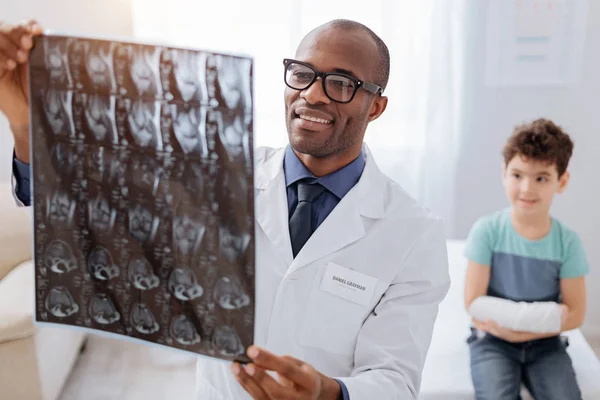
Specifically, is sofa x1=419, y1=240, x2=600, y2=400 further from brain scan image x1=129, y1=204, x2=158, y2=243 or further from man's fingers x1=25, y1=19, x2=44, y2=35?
man's fingers x1=25, y1=19, x2=44, y2=35

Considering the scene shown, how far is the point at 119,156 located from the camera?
90 centimetres

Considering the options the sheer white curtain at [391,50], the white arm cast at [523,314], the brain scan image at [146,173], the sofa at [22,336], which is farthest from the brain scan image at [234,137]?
the sheer white curtain at [391,50]

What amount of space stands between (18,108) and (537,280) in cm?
148

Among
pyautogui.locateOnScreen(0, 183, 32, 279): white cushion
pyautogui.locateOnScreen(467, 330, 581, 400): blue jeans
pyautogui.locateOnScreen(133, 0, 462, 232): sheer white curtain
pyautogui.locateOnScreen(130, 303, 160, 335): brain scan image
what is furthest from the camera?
pyautogui.locateOnScreen(133, 0, 462, 232): sheer white curtain

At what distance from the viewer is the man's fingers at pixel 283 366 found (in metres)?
0.87

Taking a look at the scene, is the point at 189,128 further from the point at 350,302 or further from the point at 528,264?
the point at 528,264

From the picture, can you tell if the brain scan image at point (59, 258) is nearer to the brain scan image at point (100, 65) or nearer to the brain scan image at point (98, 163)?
the brain scan image at point (98, 163)

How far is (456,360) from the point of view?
6.33 ft

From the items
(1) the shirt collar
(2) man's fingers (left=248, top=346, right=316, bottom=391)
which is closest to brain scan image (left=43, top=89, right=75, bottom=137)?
(2) man's fingers (left=248, top=346, right=316, bottom=391)

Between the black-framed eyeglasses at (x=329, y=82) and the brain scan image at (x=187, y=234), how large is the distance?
0.39 meters

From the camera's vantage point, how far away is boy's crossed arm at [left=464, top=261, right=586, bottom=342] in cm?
182

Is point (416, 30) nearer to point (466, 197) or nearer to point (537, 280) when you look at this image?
point (466, 197)

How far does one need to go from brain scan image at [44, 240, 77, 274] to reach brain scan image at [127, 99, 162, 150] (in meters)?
0.19

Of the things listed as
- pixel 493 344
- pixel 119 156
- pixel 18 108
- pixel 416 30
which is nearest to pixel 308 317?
pixel 119 156
